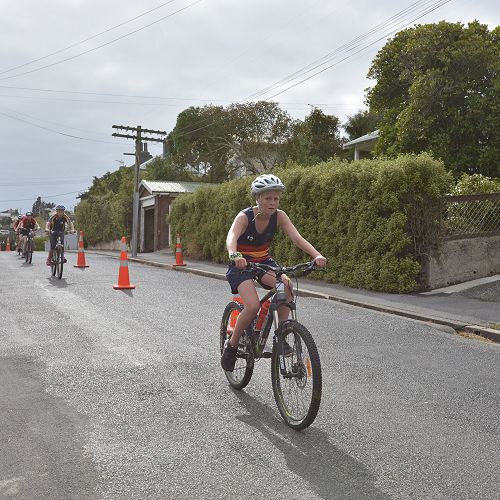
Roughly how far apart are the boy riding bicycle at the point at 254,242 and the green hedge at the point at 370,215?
7.78 meters

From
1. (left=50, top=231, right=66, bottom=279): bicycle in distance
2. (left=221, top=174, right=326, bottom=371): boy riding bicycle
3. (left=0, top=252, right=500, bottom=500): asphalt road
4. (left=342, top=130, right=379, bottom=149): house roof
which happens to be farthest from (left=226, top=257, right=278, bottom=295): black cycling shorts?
(left=342, top=130, right=379, bottom=149): house roof

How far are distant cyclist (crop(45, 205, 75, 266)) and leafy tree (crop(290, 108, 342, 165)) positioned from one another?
29.7m

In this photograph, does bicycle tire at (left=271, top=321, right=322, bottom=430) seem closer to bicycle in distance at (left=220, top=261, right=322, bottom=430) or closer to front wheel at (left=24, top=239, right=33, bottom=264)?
bicycle in distance at (left=220, top=261, right=322, bottom=430)

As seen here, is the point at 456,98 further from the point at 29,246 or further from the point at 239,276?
the point at 239,276

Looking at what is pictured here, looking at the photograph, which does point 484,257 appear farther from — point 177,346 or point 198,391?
point 198,391

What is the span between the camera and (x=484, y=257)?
1367cm

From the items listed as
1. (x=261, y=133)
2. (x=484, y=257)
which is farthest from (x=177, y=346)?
(x=261, y=133)

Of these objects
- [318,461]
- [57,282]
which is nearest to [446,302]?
[318,461]

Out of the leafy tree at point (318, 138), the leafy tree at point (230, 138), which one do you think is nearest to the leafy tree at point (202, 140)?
the leafy tree at point (230, 138)

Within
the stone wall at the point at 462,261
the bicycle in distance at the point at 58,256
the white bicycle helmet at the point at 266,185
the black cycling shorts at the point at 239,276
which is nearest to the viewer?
the white bicycle helmet at the point at 266,185

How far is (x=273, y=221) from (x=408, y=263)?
7.92 m

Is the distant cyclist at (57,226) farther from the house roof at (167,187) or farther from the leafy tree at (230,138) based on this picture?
the leafy tree at (230,138)

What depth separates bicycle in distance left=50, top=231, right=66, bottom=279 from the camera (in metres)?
15.3

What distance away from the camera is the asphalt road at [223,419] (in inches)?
141
